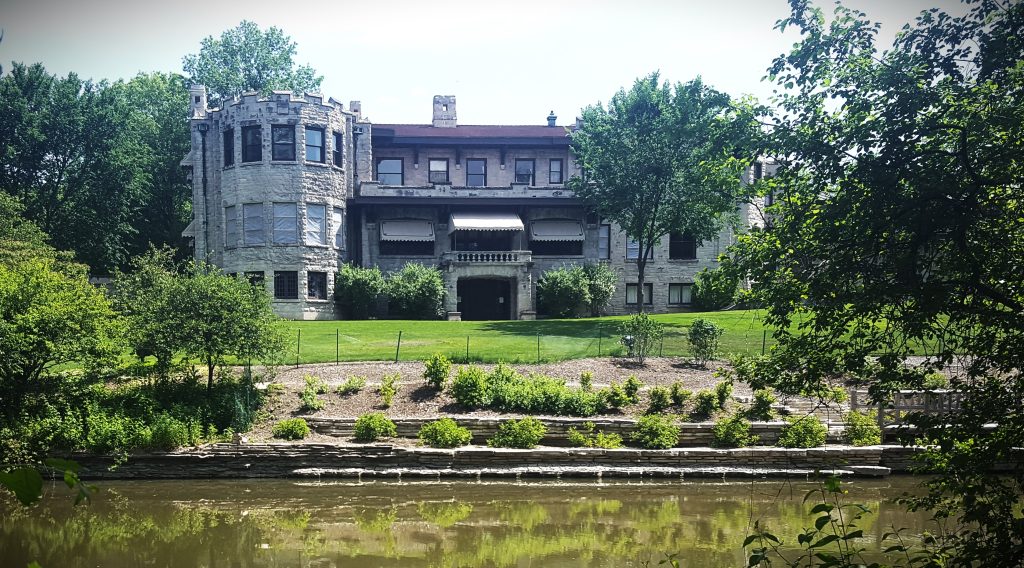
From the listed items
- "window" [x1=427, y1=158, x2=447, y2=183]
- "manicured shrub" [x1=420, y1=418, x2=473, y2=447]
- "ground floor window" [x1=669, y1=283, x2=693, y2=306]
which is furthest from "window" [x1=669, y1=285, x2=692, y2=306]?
"manicured shrub" [x1=420, y1=418, x2=473, y2=447]

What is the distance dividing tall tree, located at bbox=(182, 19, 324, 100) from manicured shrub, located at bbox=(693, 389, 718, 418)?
40974 mm

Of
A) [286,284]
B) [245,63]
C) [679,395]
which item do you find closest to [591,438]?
[679,395]

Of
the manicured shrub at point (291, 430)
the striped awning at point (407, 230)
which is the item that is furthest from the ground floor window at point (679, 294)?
the manicured shrub at point (291, 430)

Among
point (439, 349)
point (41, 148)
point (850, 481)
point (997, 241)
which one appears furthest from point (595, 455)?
point (41, 148)

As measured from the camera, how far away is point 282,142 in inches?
1451

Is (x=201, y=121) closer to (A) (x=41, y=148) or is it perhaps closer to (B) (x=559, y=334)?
(A) (x=41, y=148)

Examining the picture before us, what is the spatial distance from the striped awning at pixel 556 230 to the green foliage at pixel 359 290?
9417mm

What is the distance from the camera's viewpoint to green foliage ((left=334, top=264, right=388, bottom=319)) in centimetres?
3684

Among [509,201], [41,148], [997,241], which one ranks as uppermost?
[41,148]

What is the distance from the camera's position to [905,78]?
24.0 feet

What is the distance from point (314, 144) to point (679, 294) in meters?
23.4

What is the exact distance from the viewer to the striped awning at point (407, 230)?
40281 millimetres

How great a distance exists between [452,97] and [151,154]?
67.3ft

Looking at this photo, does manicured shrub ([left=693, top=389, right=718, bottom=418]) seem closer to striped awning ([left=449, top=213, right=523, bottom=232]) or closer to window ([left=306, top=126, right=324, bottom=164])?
striped awning ([left=449, top=213, right=523, bottom=232])
